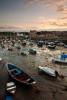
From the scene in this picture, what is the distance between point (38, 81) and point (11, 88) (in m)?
2.40

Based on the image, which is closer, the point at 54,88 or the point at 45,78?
the point at 54,88

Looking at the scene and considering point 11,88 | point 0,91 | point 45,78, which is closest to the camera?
point 11,88

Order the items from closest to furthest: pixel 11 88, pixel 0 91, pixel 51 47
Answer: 1. pixel 11 88
2. pixel 0 91
3. pixel 51 47

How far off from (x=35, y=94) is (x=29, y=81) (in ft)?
2.52

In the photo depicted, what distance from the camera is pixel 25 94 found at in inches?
311

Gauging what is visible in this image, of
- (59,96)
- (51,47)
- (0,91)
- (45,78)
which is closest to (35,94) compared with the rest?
(59,96)

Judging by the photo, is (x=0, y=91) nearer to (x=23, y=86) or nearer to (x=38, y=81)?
(x=23, y=86)

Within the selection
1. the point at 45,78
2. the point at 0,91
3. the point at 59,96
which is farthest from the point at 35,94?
the point at 45,78

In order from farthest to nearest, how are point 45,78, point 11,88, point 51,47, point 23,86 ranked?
point 51,47 → point 45,78 → point 23,86 → point 11,88

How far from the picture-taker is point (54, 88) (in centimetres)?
870

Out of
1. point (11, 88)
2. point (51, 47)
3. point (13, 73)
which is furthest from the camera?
point (51, 47)

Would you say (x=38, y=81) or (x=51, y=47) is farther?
(x=51, y=47)

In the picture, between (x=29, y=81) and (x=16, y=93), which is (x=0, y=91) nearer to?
Result: (x=16, y=93)

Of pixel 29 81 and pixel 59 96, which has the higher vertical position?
pixel 29 81
